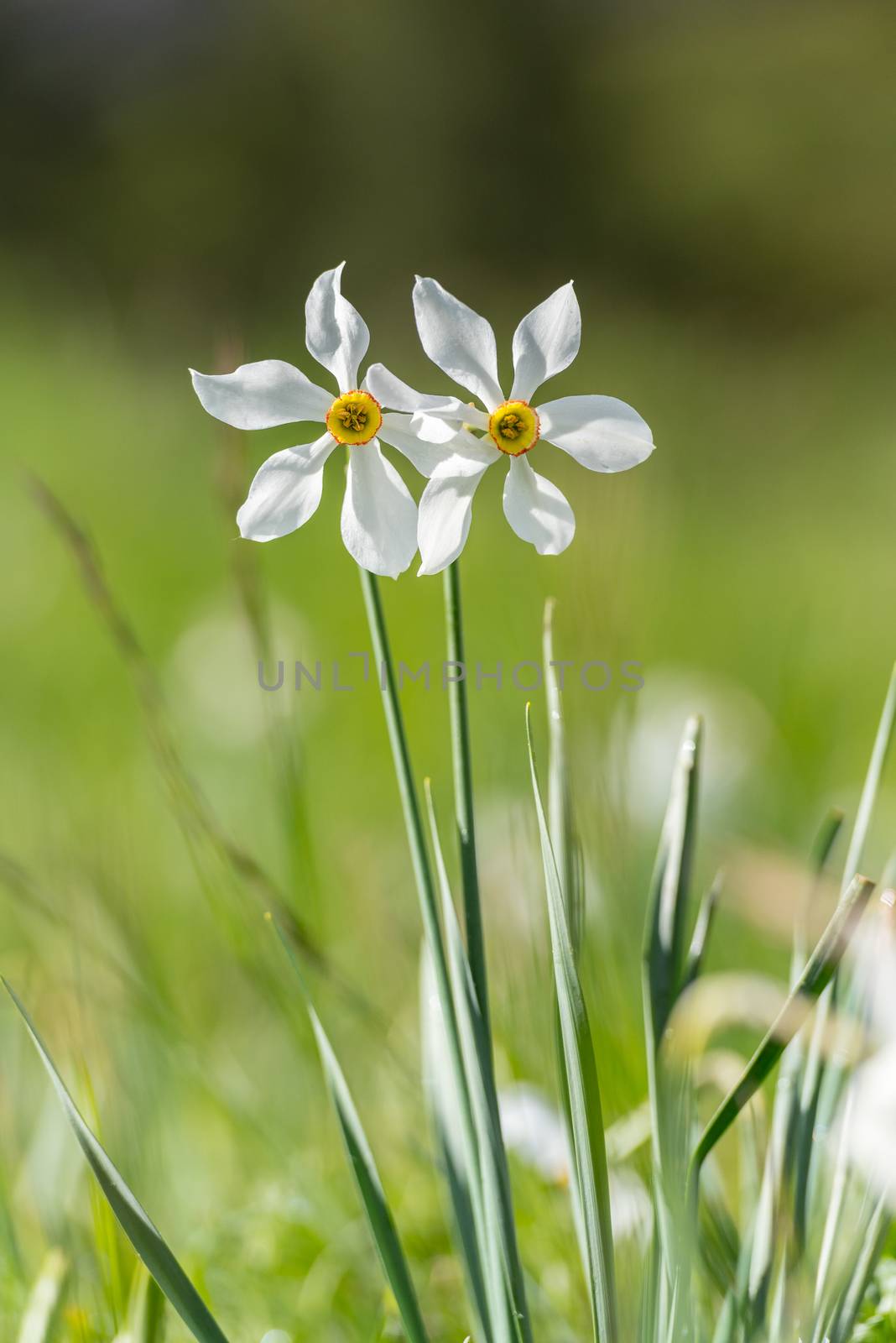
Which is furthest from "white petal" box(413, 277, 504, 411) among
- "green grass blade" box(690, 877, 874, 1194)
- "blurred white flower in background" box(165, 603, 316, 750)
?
"blurred white flower in background" box(165, 603, 316, 750)

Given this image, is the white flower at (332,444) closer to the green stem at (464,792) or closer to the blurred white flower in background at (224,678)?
the green stem at (464,792)

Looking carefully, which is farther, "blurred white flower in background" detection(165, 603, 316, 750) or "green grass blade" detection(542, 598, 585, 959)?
"blurred white flower in background" detection(165, 603, 316, 750)

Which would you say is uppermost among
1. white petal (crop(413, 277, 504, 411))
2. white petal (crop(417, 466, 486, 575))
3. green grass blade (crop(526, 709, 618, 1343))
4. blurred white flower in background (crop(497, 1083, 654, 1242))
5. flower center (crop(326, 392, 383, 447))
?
white petal (crop(413, 277, 504, 411))

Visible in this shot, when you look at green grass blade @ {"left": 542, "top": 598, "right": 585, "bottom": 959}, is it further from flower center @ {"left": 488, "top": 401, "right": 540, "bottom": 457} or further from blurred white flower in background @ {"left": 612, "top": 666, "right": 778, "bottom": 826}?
blurred white flower in background @ {"left": 612, "top": 666, "right": 778, "bottom": 826}

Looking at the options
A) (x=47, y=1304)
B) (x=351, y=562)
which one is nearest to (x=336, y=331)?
(x=47, y=1304)

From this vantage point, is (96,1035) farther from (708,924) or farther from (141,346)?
(141,346)

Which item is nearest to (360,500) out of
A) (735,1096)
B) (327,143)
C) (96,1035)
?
A: (735,1096)

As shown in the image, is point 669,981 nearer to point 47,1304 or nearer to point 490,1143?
point 490,1143
